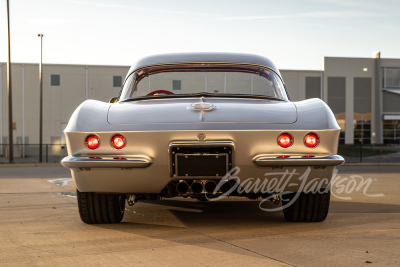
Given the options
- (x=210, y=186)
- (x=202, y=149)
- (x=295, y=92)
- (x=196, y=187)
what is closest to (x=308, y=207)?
(x=210, y=186)

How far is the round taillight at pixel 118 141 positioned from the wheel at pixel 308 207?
68.6 inches

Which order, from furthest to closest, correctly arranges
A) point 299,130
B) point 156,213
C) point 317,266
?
point 156,213 → point 299,130 → point 317,266

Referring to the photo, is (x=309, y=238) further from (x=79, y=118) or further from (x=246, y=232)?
(x=79, y=118)

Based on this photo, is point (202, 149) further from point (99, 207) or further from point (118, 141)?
point (99, 207)

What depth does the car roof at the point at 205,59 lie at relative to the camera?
7.03 meters

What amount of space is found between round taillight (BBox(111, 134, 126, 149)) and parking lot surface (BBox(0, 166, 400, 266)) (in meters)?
0.79

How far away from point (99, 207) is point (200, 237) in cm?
121

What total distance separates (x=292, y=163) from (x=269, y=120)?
1.42 ft

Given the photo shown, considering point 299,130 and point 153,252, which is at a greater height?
point 299,130

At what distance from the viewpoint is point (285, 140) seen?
17.9 feet

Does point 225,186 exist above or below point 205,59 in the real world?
below

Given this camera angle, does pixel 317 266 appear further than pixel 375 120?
No

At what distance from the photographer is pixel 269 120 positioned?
5.51m

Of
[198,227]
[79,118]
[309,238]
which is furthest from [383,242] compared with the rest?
[79,118]
